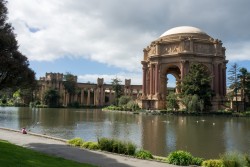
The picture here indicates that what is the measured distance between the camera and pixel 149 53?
286 feet

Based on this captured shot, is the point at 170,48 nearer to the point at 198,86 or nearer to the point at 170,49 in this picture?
the point at 170,49

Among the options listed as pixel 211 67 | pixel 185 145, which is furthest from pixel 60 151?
pixel 211 67

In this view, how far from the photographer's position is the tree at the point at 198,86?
62.3 m

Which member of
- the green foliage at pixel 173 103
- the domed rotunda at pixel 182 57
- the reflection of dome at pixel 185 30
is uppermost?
the reflection of dome at pixel 185 30

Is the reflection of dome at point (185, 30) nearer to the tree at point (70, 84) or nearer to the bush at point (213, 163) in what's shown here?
the tree at point (70, 84)

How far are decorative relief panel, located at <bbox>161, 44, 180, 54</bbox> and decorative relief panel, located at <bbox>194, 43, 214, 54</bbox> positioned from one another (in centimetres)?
441

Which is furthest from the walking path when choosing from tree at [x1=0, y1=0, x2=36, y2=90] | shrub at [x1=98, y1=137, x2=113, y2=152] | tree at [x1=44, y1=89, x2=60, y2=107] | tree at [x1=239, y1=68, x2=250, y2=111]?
tree at [x1=44, y1=89, x2=60, y2=107]

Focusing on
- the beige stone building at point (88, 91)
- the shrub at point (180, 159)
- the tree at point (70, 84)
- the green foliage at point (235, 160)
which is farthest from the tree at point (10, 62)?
the beige stone building at point (88, 91)

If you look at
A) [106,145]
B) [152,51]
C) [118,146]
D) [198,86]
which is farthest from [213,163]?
[152,51]

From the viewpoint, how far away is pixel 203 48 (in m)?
78.6

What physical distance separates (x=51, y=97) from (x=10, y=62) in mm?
88310

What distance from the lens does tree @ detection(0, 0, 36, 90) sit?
15290mm

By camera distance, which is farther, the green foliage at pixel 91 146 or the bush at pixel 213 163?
the green foliage at pixel 91 146

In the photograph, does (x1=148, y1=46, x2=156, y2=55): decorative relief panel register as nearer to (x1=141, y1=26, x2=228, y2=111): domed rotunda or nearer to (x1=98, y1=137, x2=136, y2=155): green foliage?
(x1=141, y1=26, x2=228, y2=111): domed rotunda
